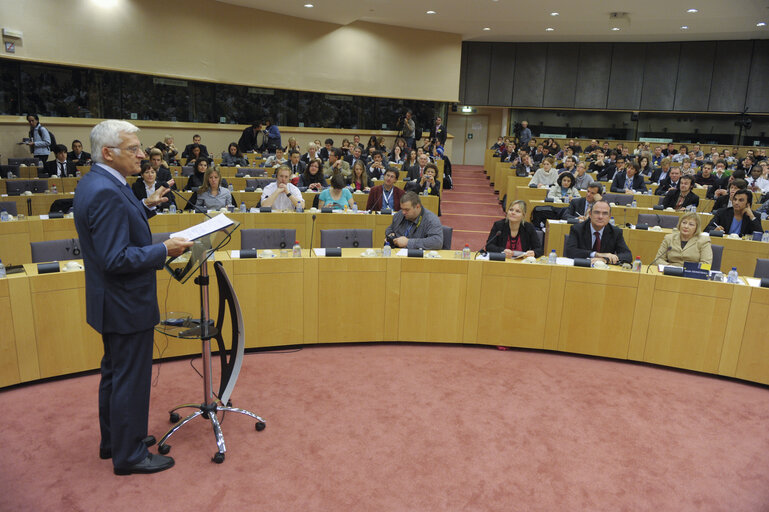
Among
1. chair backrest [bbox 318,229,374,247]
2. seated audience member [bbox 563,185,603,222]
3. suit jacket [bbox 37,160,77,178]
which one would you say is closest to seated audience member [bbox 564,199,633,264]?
chair backrest [bbox 318,229,374,247]

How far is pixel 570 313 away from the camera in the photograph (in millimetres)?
4598

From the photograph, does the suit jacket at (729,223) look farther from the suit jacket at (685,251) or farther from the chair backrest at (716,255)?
the suit jacket at (685,251)

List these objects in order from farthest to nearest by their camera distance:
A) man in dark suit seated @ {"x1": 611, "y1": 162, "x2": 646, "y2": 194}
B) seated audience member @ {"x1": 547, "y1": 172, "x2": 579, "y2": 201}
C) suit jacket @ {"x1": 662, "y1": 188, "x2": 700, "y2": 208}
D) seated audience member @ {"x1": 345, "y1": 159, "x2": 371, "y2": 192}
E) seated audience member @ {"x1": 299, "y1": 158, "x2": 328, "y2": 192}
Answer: man in dark suit seated @ {"x1": 611, "y1": 162, "x2": 646, "y2": 194} < seated audience member @ {"x1": 547, "y1": 172, "x2": 579, "y2": 201} < seated audience member @ {"x1": 345, "y1": 159, "x2": 371, "y2": 192} < seated audience member @ {"x1": 299, "y1": 158, "x2": 328, "y2": 192} < suit jacket @ {"x1": 662, "y1": 188, "x2": 700, "y2": 208}

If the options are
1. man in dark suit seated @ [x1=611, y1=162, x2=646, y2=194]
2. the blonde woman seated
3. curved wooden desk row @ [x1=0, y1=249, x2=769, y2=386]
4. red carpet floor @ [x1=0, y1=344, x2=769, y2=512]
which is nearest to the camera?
red carpet floor @ [x1=0, y1=344, x2=769, y2=512]

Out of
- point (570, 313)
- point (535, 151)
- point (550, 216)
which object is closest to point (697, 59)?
point (535, 151)

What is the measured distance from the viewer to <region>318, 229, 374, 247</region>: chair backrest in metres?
5.17

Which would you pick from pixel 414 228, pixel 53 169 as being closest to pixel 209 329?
pixel 414 228

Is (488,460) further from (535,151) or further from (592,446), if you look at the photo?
(535,151)

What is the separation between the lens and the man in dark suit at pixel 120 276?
2.51m

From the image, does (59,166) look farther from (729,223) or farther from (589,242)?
(729,223)

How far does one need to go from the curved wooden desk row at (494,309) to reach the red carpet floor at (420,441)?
0.20m

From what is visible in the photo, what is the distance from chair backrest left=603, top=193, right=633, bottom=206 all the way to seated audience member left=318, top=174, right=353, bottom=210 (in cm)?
461

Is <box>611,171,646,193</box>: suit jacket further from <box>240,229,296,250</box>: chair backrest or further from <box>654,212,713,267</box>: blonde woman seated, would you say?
<box>240,229,296,250</box>: chair backrest

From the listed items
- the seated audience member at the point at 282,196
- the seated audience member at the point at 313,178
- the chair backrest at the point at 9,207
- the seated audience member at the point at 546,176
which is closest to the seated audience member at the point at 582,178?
the seated audience member at the point at 546,176
